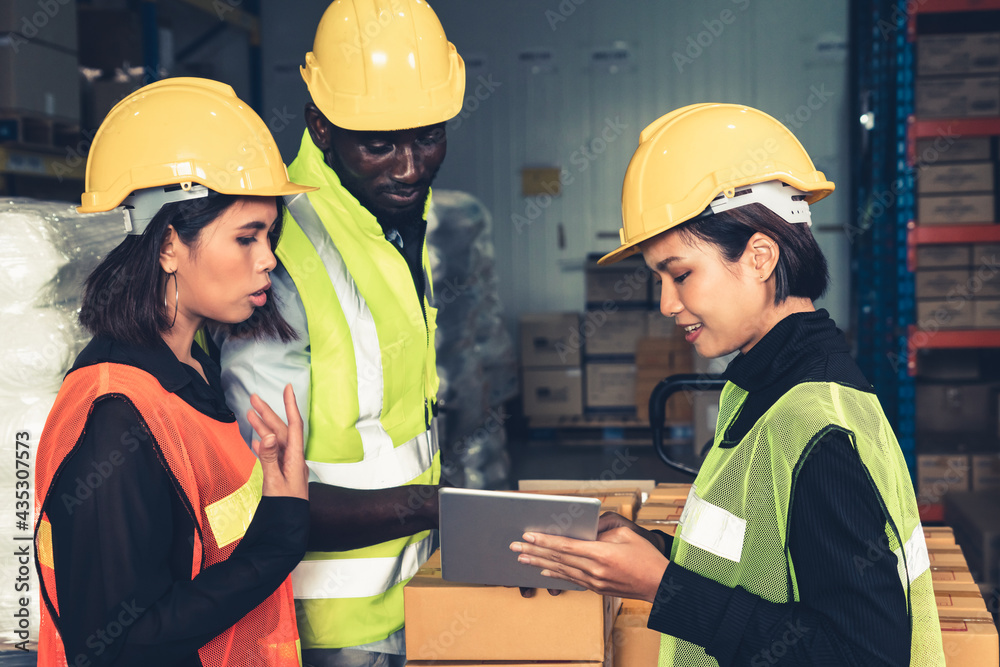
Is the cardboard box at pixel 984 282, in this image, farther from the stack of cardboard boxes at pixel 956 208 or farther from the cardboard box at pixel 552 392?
the cardboard box at pixel 552 392

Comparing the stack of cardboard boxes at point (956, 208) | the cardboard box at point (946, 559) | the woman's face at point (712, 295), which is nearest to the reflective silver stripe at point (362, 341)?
the woman's face at point (712, 295)

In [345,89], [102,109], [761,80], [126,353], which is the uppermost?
[761,80]

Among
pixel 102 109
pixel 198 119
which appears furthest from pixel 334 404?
pixel 102 109

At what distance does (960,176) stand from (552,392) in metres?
4.04

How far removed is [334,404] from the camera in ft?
5.74

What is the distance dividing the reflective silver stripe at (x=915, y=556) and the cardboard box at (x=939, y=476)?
3978mm

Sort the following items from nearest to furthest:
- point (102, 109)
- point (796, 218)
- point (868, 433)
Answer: point (868, 433), point (796, 218), point (102, 109)

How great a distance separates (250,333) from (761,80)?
7.19 m

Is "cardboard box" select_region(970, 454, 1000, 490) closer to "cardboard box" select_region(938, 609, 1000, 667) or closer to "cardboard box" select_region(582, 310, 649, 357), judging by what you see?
"cardboard box" select_region(582, 310, 649, 357)

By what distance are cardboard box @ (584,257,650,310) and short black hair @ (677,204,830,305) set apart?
6.38 metres

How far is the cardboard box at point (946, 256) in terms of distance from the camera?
4875mm

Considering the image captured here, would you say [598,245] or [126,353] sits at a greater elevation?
[598,245]

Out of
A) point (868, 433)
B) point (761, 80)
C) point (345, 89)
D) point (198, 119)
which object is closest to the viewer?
point (868, 433)

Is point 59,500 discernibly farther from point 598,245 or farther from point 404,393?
point 598,245
